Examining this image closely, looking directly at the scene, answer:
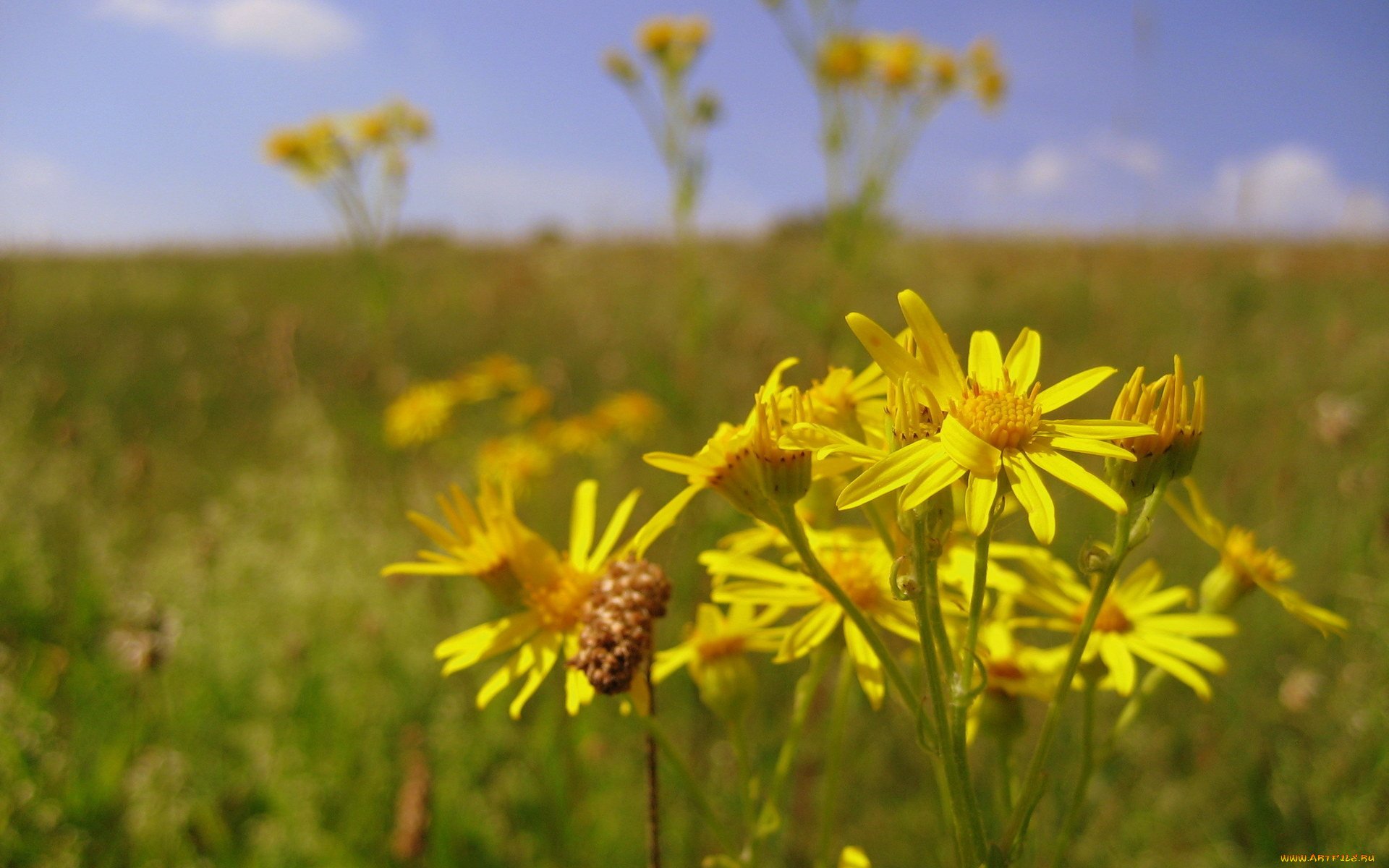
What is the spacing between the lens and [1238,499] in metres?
4.68

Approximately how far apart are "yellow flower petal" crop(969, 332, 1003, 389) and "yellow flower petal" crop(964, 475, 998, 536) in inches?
10.0

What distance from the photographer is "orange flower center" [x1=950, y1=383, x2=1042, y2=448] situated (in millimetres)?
1050

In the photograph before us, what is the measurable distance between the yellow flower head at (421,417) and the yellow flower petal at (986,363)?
3.19 meters

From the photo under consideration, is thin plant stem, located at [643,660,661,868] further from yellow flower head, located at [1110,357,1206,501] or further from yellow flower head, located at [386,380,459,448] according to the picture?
yellow flower head, located at [386,380,459,448]

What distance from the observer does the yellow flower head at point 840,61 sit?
3.90 metres

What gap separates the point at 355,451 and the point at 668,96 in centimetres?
347

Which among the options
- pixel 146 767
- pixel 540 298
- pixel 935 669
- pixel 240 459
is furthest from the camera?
pixel 540 298

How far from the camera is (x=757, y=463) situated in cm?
103

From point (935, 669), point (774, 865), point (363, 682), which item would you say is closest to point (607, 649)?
point (935, 669)

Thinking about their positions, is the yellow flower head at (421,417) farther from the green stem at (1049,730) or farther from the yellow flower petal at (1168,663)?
the green stem at (1049,730)

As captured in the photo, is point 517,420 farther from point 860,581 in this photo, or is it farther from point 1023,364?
point 1023,364

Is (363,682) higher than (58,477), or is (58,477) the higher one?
(58,477)

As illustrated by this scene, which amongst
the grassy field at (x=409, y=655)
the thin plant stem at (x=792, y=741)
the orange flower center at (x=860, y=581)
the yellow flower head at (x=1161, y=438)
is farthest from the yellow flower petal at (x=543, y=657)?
the grassy field at (x=409, y=655)

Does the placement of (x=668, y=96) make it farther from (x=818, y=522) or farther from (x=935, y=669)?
(x=935, y=669)
